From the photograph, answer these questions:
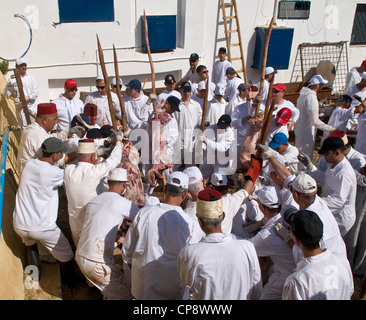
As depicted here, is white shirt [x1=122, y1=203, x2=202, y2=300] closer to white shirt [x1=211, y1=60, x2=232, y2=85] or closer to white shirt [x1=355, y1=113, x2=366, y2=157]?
white shirt [x1=355, y1=113, x2=366, y2=157]

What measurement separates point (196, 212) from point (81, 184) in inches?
64.7

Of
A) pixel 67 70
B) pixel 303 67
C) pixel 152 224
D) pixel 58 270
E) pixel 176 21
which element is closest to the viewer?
pixel 152 224

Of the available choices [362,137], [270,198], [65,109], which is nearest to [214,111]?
[362,137]

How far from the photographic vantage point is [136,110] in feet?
25.3

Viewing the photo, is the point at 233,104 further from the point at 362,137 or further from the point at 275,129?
the point at 362,137

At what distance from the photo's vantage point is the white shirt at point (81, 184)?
4.60 m

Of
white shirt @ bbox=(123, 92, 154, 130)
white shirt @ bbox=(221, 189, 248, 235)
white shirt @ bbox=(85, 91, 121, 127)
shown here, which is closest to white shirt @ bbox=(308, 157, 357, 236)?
white shirt @ bbox=(221, 189, 248, 235)

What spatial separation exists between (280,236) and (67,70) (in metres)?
8.28

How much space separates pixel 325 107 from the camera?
10.7 meters

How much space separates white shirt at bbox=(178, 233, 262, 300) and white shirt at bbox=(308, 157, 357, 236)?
205 centimetres

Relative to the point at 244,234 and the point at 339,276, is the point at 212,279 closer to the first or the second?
the point at 339,276

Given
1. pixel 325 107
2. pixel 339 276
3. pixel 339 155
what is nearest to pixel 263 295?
pixel 339 276

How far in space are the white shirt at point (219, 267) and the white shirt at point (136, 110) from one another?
15.4ft

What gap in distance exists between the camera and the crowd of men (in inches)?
124
